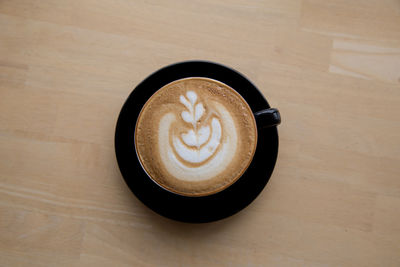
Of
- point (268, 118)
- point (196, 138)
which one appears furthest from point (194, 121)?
point (268, 118)

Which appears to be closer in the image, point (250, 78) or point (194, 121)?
point (194, 121)

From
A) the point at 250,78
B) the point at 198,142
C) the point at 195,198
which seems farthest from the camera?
the point at 250,78

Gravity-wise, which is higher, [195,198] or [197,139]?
[197,139]

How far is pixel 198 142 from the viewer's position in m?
0.69

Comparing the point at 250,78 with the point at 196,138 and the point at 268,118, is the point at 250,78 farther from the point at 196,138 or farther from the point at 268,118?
the point at 196,138

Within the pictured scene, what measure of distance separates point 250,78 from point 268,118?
9.1 inches

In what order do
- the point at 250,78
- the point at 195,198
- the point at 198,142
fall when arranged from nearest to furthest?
the point at 198,142, the point at 195,198, the point at 250,78

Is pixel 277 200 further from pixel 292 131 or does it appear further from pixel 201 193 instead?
pixel 201 193

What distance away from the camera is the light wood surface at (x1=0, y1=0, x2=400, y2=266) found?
90cm

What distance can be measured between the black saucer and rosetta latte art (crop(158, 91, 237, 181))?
0.50 feet

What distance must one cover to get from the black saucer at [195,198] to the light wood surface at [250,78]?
0.10 metres

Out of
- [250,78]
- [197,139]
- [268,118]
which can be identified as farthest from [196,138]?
[250,78]

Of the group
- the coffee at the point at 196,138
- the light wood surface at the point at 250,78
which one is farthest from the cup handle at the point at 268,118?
the light wood surface at the point at 250,78

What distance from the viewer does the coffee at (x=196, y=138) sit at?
2.27ft
